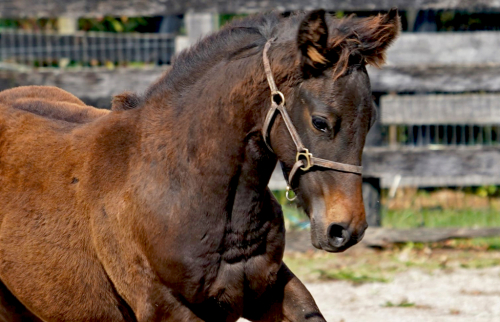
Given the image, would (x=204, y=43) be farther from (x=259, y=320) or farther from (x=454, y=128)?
(x=454, y=128)

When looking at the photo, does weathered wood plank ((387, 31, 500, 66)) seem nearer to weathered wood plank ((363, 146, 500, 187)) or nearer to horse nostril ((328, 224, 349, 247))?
weathered wood plank ((363, 146, 500, 187))

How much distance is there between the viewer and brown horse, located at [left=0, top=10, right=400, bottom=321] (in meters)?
2.92

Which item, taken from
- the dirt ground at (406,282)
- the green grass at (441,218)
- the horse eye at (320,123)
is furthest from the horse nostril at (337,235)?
the green grass at (441,218)

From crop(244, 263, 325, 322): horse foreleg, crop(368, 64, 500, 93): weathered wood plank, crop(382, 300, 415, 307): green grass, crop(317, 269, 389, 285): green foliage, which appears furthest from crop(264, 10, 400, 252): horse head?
crop(368, 64, 500, 93): weathered wood plank

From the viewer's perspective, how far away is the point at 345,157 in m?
2.89

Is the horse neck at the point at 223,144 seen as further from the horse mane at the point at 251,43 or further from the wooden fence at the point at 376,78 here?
the wooden fence at the point at 376,78

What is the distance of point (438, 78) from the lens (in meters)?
6.87

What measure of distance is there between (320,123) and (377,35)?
1.48 feet

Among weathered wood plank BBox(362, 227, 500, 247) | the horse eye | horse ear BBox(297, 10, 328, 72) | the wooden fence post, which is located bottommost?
weathered wood plank BBox(362, 227, 500, 247)

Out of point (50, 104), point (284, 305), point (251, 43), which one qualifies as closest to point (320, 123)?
point (251, 43)

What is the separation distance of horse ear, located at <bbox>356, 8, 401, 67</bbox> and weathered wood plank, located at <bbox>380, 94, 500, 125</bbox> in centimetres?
524

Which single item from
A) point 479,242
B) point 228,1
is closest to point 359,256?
point 479,242

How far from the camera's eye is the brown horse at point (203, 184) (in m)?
2.92

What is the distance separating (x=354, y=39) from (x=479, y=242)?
4.59m
